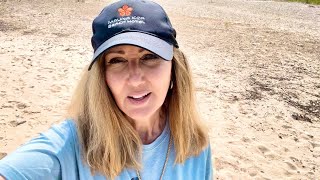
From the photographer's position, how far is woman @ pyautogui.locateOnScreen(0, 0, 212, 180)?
4.79 feet

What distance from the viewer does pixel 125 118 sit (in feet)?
5.58

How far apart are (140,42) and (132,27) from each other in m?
0.07

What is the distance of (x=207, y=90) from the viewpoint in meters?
6.97

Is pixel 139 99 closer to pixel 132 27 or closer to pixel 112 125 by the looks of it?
pixel 112 125

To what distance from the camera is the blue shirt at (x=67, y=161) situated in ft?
4.32

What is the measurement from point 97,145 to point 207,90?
5.53 m

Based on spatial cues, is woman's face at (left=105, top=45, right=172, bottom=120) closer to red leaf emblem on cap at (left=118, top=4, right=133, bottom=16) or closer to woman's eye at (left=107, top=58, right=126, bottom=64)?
woman's eye at (left=107, top=58, right=126, bottom=64)

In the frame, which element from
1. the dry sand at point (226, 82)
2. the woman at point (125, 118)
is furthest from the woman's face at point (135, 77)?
the dry sand at point (226, 82)

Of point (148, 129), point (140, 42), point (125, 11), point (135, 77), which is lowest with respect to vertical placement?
point (148, 129)

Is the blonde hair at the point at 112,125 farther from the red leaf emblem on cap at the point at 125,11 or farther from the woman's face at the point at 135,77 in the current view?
the red leaf emblem on cap at the point at 125,11

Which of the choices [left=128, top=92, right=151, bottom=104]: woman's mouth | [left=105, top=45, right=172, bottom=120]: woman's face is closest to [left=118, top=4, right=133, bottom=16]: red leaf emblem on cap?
[left=105, top=45, right=172, bottom=120]: woman's face

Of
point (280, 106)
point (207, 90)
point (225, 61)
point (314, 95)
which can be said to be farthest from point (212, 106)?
point (225, 61)

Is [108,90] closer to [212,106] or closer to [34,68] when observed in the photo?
[212,106]

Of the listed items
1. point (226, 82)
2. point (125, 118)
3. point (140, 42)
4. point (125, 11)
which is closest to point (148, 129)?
point (125, 118)
